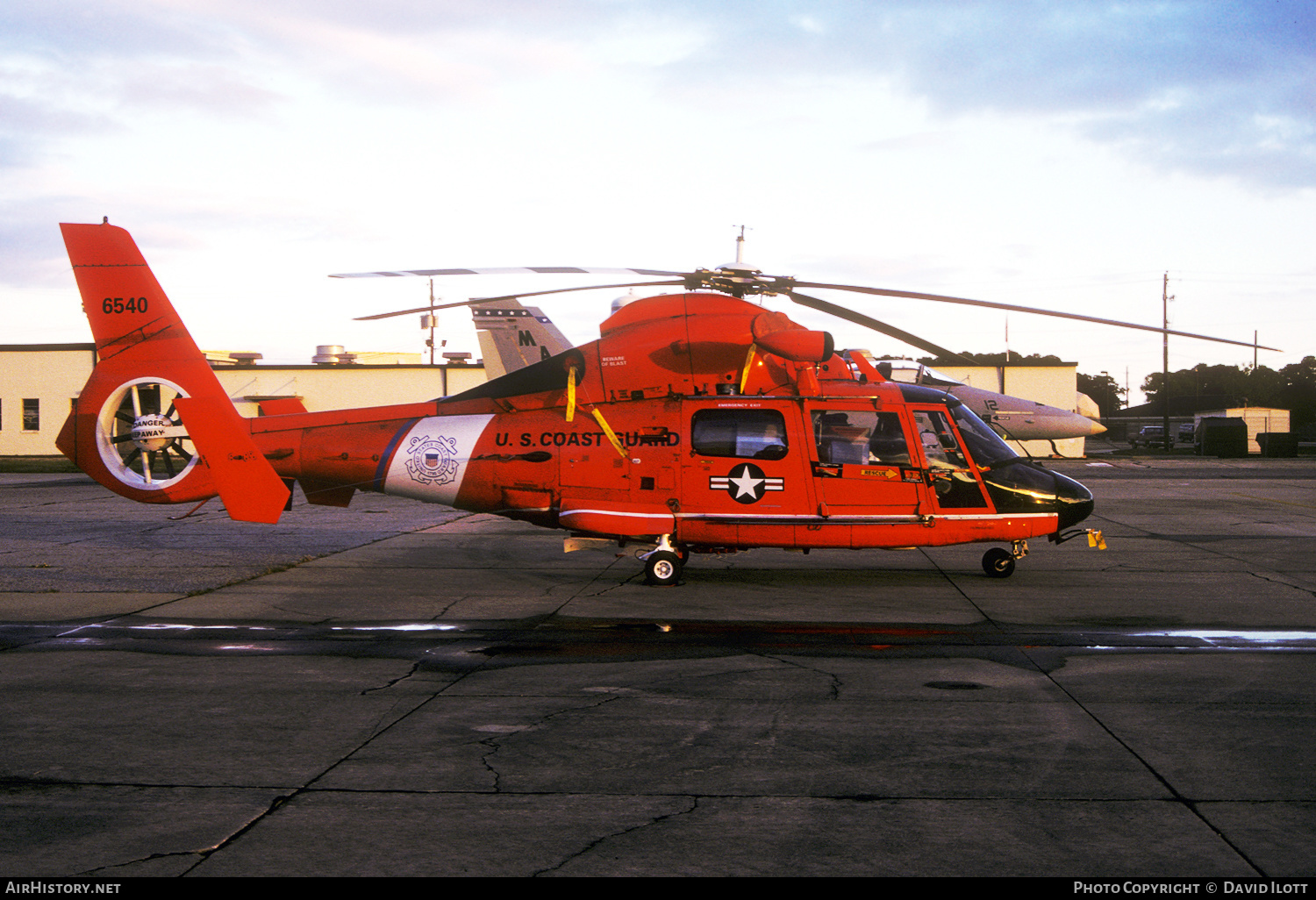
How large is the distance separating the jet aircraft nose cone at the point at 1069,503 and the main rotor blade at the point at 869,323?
2282 millimetres

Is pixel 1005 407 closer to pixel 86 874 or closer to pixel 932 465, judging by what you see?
pixel 932 465

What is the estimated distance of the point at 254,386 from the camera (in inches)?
2060

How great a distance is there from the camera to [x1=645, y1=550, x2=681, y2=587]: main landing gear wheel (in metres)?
12.0

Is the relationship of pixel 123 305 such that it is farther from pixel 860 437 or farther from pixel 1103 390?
pixel 1103 390

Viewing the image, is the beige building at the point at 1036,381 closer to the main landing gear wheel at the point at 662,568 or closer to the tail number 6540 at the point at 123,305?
the main landing gear wheel at the point at 662,568

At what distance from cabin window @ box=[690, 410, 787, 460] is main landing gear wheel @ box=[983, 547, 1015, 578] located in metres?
3.32

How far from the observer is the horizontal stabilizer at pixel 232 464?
39.7ft

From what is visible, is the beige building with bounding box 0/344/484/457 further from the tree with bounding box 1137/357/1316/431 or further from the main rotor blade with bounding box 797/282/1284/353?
the tree with bounding box 1137/357/1316/431

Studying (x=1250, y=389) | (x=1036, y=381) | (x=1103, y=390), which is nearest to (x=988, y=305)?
(x=1036, y=381)

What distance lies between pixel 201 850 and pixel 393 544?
39.6 ft

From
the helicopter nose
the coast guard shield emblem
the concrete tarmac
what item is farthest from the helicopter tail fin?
the helicopter nose

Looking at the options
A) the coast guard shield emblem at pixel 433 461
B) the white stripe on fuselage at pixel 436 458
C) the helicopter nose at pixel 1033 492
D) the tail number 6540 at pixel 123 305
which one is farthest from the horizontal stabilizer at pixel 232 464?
the helicopter nose at pixel 1033 492

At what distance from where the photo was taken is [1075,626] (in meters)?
9.50
